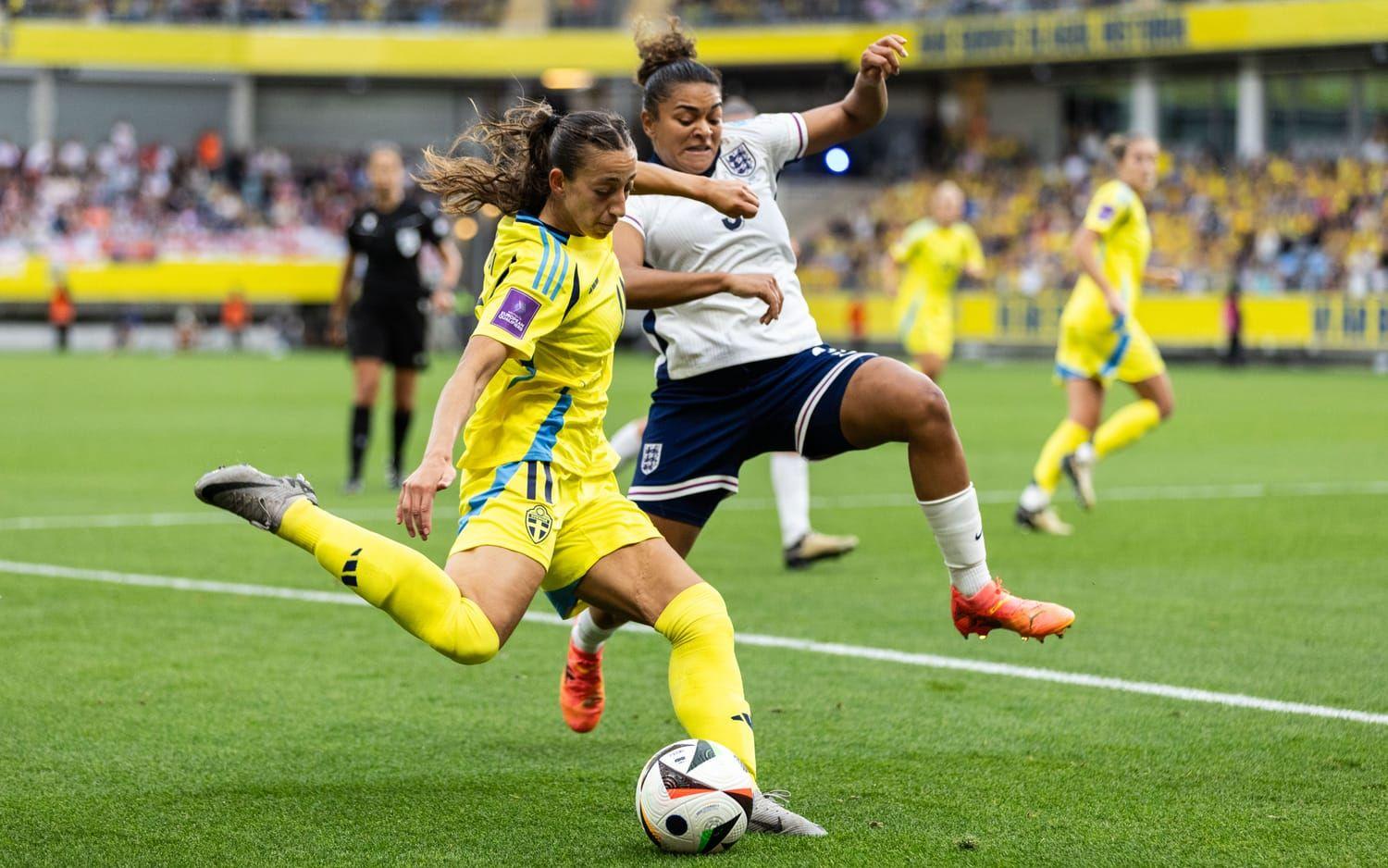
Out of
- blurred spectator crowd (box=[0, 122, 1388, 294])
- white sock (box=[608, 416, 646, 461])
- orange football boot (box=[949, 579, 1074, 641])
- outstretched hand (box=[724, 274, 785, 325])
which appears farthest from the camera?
blurred spectator crowd (box=[0, 122, 1388, 294])

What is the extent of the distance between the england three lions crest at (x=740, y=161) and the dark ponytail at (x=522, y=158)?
1039mm

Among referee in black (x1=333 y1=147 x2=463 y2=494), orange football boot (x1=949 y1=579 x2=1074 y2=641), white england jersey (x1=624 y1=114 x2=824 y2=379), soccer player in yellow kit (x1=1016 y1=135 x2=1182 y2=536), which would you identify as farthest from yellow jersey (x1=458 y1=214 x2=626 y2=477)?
referee in black (x1=333 y1=147 x2=463 y2=494)

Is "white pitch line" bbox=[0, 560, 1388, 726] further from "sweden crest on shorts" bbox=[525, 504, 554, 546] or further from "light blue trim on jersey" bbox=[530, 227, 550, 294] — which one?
"light blue trim on jersey" bbox=[530, 227, 550, 294]

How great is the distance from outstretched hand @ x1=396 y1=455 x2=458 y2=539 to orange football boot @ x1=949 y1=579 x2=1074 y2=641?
185cm

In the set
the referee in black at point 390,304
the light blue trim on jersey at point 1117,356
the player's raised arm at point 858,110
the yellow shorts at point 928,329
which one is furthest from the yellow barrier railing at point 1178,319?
the player's raised arm at point 858,110

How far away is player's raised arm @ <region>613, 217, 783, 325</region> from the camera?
4887 millimetres

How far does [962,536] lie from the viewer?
17.1 ft

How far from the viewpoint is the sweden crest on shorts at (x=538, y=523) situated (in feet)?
14.5

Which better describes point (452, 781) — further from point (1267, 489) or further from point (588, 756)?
point (1267, 489)

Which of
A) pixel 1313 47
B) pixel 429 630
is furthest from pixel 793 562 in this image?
pixel 1313 47

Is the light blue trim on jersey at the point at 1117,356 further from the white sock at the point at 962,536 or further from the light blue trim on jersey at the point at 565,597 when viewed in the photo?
the light blue trim on jersey at the point at 565,597

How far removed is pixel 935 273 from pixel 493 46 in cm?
3793

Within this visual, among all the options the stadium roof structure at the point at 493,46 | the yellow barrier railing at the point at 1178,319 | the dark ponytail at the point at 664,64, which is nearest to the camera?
the dark ponytail at the point at 664,64

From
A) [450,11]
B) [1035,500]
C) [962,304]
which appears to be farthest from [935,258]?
[450,11]
